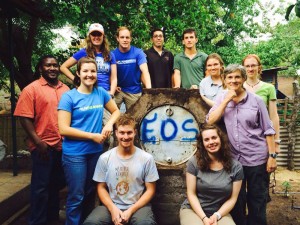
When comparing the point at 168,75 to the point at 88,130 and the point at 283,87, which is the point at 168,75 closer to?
the point at 88,130

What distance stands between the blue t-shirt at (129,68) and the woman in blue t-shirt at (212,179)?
60.9 inches

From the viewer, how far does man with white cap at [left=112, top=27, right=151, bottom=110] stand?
479 cm

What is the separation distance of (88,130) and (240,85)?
63.3 inches

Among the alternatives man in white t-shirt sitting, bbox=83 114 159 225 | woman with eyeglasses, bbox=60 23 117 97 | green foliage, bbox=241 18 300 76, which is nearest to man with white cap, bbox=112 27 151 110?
woman with eyeglasses, bbox=60 23 117 97

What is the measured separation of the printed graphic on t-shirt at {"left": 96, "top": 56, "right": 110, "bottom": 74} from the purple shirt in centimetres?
162

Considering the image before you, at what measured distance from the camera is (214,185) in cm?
355

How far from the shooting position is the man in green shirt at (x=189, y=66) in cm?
510

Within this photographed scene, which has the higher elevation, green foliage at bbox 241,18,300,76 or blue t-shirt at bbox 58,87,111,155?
green foliage at bbox 241,18,300,76

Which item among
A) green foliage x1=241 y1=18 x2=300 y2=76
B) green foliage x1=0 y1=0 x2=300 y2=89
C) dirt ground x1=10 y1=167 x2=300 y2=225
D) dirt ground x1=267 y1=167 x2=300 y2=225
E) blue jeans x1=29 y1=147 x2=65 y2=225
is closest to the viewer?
blue jeans x1=29 y1=147 x2=65 y2=225

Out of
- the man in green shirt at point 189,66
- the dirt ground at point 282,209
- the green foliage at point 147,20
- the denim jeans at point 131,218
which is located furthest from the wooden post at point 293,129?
the denim jeans at point 131,218

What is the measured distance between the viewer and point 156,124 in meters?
4.53

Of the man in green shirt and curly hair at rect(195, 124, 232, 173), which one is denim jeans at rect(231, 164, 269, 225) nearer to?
curly hair at rect(195, 124, 232, 173)

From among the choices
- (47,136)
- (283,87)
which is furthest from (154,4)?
(283,87)

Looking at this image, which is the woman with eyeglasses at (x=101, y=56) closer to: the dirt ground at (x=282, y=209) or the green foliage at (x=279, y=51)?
the dirt ground at (x=282, y=209)
